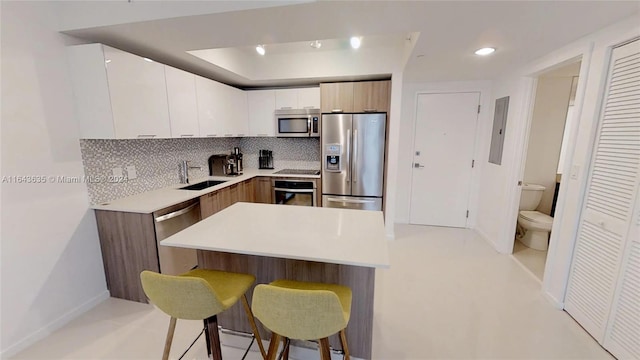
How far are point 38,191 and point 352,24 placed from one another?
97.8 inches

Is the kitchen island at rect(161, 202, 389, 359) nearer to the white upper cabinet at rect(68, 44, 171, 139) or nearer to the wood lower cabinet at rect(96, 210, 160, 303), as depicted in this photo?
the wood lower cabinet at rect(96, 210, 160, 303)

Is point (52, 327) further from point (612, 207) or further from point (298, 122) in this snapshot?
point (612, 207)

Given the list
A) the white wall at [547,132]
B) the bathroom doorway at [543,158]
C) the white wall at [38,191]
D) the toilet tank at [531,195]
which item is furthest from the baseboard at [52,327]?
the white wall at [547,132]

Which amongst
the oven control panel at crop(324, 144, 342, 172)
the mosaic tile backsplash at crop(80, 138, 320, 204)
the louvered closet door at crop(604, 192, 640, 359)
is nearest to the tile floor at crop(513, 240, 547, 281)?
the louvered closet door at crop(604, 192, 640, 359)

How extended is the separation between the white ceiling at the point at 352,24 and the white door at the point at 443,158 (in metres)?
1.07

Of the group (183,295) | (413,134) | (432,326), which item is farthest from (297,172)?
(183,295)

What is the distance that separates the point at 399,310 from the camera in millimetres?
2199

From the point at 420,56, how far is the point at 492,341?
7.97 feet

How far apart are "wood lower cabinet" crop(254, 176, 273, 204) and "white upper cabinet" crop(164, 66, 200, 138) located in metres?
1.17

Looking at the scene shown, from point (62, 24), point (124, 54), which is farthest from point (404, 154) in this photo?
point (62, 24)

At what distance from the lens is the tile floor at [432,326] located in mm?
1776

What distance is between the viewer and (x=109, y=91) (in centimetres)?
197

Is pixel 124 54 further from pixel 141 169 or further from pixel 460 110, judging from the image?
pixel 460 110

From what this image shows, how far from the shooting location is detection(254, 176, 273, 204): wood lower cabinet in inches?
150
